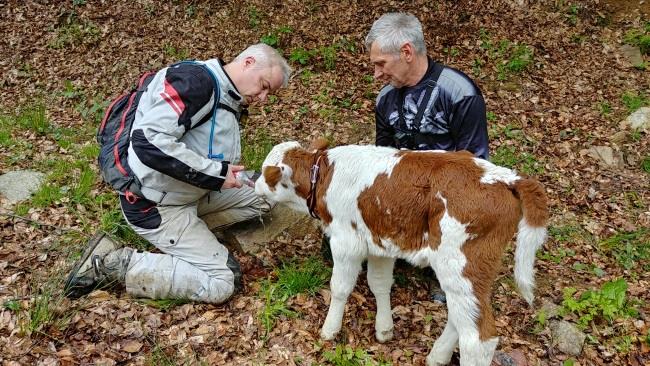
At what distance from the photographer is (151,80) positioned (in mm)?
4746

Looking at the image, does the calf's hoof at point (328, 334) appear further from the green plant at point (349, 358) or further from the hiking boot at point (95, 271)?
the hiking boot at point (95, 271)

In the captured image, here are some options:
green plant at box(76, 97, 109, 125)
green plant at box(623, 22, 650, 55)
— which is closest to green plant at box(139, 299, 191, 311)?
green plant at box(76, 97, 109, 125)

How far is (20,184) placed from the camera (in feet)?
20.0

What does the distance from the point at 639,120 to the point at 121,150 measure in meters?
7.11

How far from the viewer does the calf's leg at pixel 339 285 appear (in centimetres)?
409

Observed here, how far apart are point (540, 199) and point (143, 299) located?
3458 millimetres

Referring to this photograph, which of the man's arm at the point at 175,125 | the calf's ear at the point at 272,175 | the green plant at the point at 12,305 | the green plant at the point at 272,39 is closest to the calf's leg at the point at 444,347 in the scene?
the calf's ear at the point at 272,175

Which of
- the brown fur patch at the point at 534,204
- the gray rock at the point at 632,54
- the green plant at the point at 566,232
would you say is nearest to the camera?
the brown fur patch at the point at 534,204

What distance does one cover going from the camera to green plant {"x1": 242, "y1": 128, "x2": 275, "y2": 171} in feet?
21.5

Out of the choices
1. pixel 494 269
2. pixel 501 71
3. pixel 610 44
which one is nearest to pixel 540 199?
pixel 494 269

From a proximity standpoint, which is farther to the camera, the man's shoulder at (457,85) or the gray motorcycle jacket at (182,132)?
the man's shoulder at (457,85)

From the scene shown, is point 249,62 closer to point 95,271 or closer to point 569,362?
point 95,271

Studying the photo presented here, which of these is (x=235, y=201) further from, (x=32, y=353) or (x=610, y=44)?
(x=610, y=44)

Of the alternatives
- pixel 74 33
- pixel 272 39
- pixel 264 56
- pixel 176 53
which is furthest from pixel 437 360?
pixel 74 33
